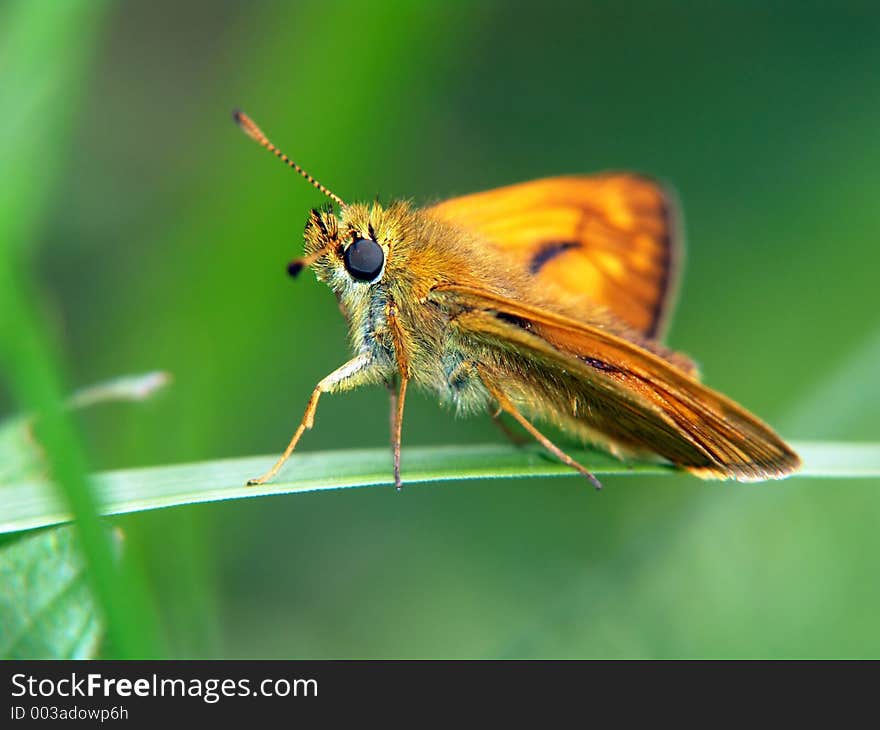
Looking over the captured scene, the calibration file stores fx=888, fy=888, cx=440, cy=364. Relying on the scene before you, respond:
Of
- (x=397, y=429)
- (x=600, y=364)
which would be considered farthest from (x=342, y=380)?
(x=600, y=364)

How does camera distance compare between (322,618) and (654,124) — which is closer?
(322,618)

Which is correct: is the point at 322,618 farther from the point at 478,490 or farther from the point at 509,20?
the point at 509,20

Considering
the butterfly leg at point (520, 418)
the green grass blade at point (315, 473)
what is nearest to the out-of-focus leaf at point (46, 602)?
the green grass blade at point (315, 473)

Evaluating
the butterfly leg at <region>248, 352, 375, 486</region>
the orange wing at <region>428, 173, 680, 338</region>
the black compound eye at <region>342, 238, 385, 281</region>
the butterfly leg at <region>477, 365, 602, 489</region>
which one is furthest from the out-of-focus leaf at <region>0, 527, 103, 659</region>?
the orange wing at <region>428, 173, 680, 338</region>

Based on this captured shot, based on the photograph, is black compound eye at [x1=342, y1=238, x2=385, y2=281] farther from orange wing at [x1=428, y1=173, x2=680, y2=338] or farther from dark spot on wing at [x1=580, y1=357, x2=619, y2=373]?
orange wing at [x1=428, y1=173, x2=680, y2=338]

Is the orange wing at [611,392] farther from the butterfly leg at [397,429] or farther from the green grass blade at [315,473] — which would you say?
the butterfly leg at [397,429]
